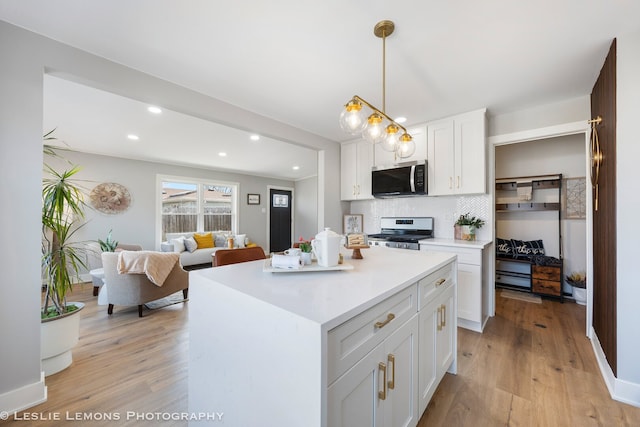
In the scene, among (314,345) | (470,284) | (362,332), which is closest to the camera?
(314,345)

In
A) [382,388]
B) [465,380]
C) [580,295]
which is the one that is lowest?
[465,380]

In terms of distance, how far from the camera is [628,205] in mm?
1595

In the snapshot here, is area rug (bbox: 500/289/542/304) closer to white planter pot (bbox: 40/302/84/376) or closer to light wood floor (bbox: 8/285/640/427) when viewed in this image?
light wood floor (bbox: 8/285/640/427)

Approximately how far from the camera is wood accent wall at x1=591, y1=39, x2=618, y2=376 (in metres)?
1.71

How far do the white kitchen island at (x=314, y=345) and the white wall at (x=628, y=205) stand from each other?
121 centimetres

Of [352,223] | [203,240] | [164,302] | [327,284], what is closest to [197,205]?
[203,240]

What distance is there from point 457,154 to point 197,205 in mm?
5688

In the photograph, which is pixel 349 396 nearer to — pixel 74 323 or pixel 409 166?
pixel 74 323

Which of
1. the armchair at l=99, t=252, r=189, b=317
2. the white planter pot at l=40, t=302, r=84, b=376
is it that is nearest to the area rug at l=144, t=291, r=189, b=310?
the armchair at l=99, t=252, r=189, b=317

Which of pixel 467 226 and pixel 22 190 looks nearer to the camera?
pixel 22 190

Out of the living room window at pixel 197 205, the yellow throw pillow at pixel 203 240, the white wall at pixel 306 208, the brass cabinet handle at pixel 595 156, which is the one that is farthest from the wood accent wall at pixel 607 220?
the living room window at pixel 197 205

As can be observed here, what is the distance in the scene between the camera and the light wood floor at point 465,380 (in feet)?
4.97

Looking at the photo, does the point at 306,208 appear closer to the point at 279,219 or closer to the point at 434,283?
the point at 279,219

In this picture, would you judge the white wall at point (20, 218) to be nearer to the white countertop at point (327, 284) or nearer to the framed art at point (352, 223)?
the white countertop at point (327, 284)
